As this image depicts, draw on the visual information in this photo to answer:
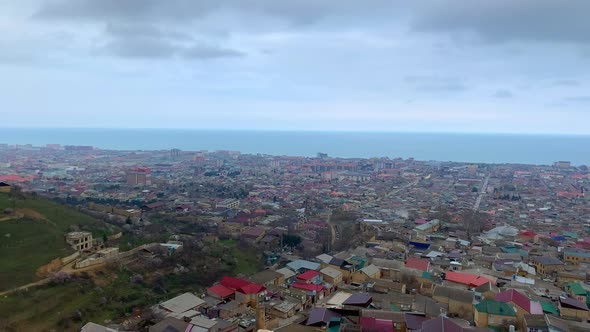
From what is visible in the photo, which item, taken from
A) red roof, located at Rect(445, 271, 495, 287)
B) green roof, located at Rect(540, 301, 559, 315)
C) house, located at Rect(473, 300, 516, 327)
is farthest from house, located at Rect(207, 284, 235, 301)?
green roof, located at Rect(540, 301, 559, 315)

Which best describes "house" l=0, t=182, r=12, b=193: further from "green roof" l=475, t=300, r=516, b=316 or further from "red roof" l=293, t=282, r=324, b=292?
"green roof" l=475, t=300, r=516, b=316

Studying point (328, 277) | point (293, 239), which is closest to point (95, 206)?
point (293, 239)

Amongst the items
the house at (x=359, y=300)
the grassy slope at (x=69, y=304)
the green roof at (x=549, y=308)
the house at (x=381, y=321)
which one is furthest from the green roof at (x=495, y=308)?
the grassy slope at (x=69, y=304)

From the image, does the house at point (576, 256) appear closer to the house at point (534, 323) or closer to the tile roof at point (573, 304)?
the tile roof at point (573, 304)

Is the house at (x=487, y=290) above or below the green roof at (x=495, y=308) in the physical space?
below

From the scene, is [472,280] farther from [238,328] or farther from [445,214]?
[445,214]

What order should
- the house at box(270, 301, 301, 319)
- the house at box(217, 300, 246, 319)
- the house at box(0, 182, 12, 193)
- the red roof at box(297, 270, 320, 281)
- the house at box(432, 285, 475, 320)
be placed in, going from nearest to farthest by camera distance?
1. the house at box(432, 285, 475, 320)
2. the house at box(270, 301, 301, 319)
3. the house at box(217, 300, 246, 319)
4. the red roof at box(297, 270, 320, 281)
5. the house at box(0, 182, 12, 193)
